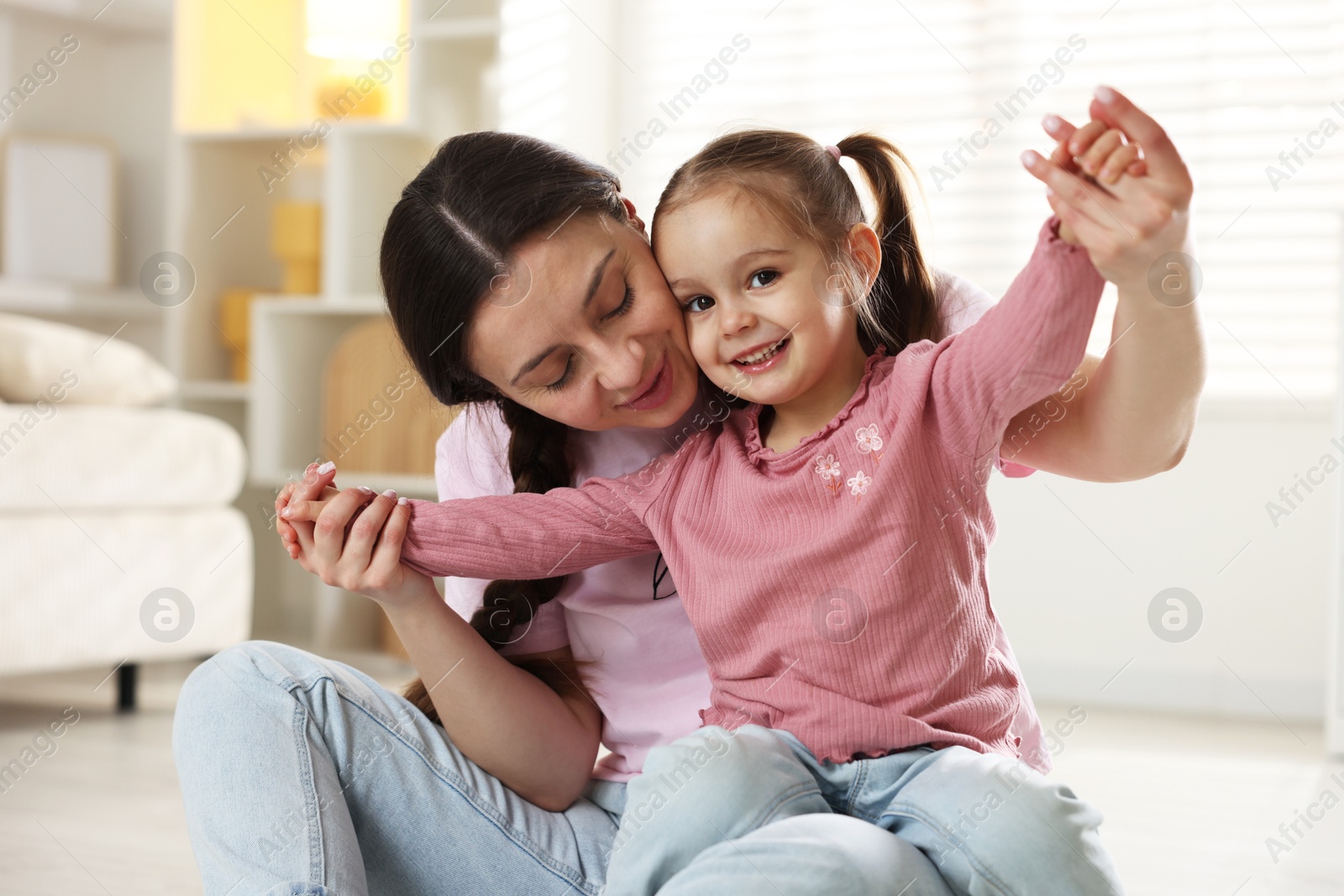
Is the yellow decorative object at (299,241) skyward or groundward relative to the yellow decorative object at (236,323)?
skyward

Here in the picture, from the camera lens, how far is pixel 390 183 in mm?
2748

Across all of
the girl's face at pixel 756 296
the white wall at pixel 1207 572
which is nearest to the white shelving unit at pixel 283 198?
the white wall at pixel 1207 572

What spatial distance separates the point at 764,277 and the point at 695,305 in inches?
2.4

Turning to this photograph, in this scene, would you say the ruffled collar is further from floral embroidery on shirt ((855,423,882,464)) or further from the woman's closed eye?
the woman's closed eye

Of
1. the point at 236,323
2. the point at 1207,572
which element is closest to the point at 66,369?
the point at 236,323

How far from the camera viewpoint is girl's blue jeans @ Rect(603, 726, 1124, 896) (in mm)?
725

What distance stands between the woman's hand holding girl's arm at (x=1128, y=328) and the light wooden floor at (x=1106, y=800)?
66 centimetres

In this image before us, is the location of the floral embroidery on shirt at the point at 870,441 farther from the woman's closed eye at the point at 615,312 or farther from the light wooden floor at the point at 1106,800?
the light wooden floor at the point at 1106,800

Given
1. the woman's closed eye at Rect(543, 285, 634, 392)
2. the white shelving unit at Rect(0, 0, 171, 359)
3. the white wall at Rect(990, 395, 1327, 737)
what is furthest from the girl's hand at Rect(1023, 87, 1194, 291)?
the white shelving unit at Rect(0, 0, 171, 359)

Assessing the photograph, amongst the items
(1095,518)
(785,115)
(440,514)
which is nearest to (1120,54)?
(785,115)

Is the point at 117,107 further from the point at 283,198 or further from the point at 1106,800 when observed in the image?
the point at 1106,800

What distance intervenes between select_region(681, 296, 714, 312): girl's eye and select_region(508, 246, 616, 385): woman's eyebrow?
0.07m

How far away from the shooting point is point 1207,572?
7.27 feet

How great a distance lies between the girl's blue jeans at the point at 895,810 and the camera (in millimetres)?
725
